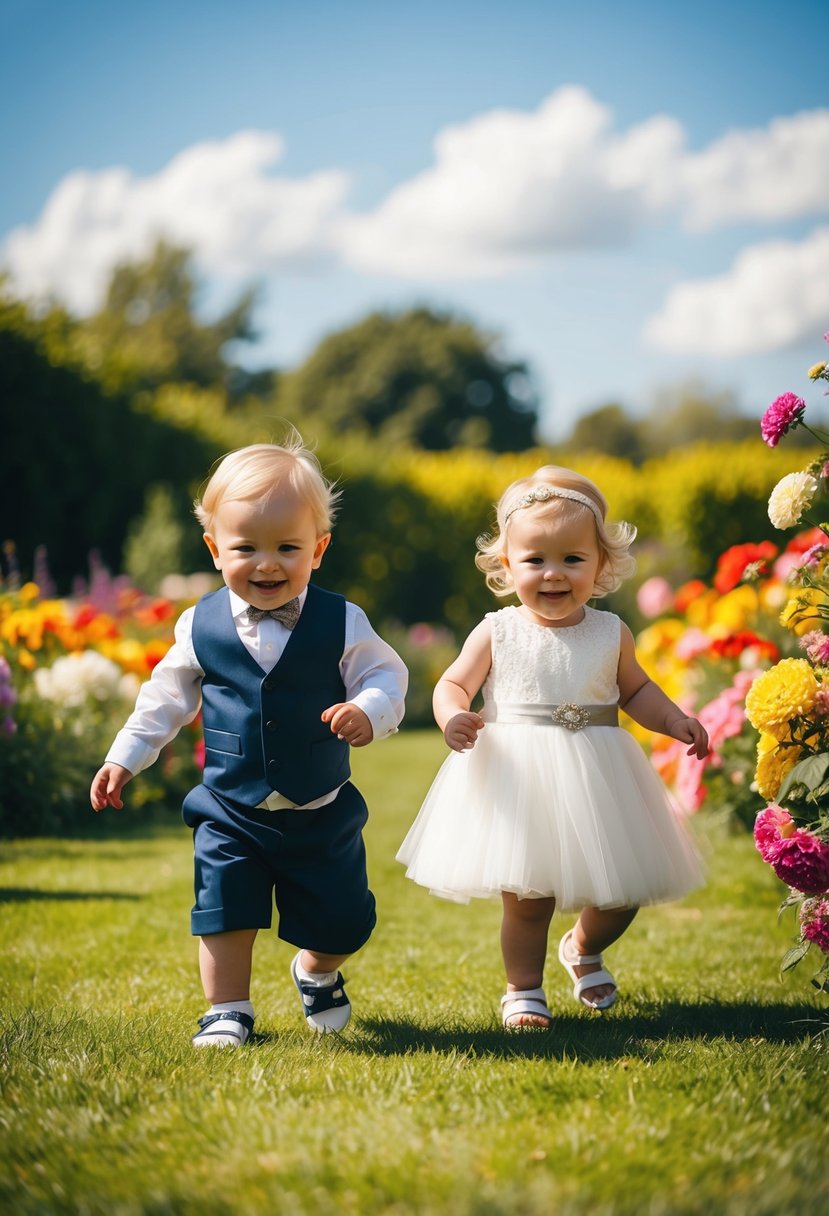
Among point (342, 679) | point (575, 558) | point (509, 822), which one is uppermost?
point (575, 558)

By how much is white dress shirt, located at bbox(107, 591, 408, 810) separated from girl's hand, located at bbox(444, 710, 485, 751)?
14cm

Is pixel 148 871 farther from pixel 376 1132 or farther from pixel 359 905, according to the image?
pixel 376 1132

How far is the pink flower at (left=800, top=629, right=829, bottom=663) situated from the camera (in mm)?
2871

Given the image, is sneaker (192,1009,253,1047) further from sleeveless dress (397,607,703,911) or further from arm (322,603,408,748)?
arm (322,603,408,748)

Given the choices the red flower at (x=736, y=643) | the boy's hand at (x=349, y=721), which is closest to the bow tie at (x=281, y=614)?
the boy's hand at (x=349, y=721)

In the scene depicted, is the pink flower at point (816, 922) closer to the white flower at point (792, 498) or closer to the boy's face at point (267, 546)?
the white flower at point (792, 498)

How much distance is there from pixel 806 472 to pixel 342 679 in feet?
4.27

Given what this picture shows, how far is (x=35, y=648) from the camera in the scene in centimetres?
697

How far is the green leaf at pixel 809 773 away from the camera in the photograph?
101 inches

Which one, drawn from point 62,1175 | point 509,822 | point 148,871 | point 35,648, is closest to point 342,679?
point 509,822

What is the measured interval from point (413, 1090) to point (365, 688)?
38.9 inches

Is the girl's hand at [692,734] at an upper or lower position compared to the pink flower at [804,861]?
upper

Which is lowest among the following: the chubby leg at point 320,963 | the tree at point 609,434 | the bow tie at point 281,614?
the chubby leg at point 320,963

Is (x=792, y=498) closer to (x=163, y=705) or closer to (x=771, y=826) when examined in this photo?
(x=771, y=826)
